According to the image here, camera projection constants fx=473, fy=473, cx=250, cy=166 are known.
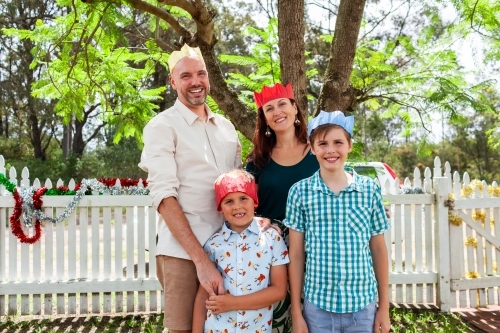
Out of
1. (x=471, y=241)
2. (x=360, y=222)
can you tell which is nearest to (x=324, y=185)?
(x=360, y=222)

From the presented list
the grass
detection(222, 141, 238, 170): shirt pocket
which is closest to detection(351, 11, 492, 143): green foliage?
the grass

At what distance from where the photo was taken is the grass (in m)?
4.90

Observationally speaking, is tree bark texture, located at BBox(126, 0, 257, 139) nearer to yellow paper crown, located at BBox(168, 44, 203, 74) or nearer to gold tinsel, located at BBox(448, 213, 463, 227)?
yellow paper crown, located at BBox(168, 44, 203, 74)

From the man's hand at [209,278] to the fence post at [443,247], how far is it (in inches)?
155

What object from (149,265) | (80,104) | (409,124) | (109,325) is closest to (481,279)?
(409,124)

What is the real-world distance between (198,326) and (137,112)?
3702 millimetres

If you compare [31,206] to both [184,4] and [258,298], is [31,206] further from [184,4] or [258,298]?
[258,298]

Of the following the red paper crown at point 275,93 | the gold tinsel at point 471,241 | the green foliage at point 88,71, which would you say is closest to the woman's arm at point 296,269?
the red paper crown at point 275,93

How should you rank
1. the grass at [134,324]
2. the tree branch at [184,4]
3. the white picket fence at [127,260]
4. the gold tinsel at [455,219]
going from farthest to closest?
the gold tinsel at [455,219]
the white picket fence at [127,260]
the grass at [134,324]
the tree branch at [184,4]

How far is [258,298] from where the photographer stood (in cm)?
233

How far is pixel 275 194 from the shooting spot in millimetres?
2641

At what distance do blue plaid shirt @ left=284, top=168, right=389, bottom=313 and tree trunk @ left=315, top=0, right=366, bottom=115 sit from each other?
1.94 meters

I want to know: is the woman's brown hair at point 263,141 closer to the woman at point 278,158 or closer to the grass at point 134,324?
the woman at point 278,158

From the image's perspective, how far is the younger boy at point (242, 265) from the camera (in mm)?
2342
